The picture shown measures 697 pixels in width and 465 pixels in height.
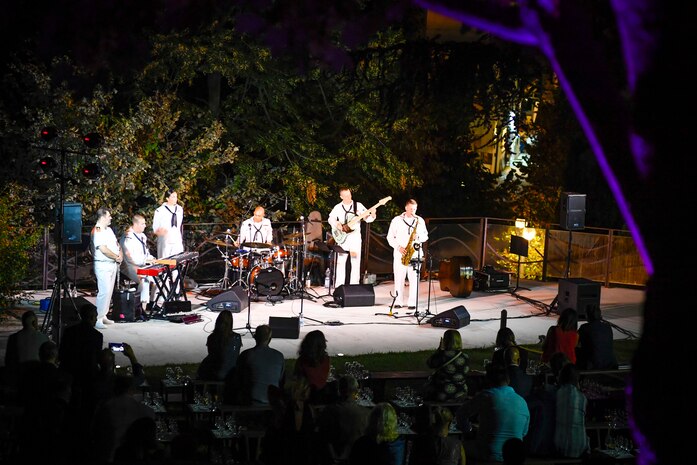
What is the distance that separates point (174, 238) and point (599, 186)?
44.1 feet

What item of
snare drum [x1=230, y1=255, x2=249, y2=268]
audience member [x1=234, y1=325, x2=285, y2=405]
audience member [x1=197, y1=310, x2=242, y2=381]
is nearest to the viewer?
Result: audience member [x1=234, y1=325, x2=285, y2=405]

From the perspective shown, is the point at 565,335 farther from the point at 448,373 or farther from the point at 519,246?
the point at 519,246

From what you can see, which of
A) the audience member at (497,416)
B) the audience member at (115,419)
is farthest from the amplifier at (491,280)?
the audience member at (115,419)

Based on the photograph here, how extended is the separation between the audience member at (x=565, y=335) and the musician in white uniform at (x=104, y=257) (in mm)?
7471

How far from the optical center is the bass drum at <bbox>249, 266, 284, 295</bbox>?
781 inches

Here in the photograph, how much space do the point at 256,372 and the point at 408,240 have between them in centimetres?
952

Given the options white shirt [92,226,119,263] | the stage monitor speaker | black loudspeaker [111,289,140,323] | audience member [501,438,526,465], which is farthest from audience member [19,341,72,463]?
the stage monitor speaker

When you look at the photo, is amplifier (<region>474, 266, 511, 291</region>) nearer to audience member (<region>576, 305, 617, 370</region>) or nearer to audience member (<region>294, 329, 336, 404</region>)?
audience member (<region>576, 305, 617, 370</region>)

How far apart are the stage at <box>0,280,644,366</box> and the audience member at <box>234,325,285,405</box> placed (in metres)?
4.74

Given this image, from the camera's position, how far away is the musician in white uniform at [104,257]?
1669cm

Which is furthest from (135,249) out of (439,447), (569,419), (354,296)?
(439,447)

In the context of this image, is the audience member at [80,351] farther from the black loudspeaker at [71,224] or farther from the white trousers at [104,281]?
the white trousers at [104,281]

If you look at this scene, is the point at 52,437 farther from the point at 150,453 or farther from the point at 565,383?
the point at 565,383

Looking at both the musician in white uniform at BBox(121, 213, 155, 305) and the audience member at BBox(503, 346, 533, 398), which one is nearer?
the audience member at BBox(503, 346, 533, 398)
